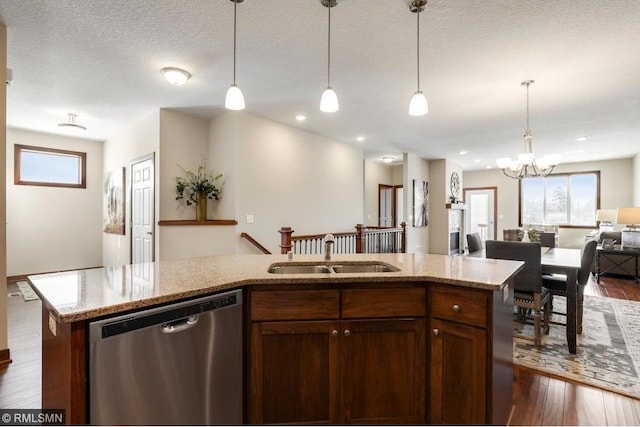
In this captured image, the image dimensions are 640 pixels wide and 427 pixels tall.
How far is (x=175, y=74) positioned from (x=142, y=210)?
246cm

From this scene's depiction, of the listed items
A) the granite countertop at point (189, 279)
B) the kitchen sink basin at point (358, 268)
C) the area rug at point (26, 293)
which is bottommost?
the area rug at point (26, 293)

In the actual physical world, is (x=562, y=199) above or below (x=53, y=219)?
above

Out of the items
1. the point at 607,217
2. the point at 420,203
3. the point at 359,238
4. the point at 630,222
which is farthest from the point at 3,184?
the point at 607,217

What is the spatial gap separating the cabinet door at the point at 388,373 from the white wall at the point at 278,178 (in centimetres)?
305

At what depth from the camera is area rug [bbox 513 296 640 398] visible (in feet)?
8.16

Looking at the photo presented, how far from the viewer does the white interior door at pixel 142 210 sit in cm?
452

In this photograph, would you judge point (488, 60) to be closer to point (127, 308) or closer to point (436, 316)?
point (436, 316)

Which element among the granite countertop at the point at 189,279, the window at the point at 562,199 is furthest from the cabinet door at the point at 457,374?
the window at the point at 562,199

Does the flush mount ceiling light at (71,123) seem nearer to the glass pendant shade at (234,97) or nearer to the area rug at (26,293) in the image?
the area rug at (26,293)

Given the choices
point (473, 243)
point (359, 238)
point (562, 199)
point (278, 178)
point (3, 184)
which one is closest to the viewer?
point (3, 184)

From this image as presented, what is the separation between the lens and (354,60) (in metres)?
2.94

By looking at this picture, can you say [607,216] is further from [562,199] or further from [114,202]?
[114,202]

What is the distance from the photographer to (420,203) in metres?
7.97

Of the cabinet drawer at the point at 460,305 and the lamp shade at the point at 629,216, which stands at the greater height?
the lamp shade at the point at 629,216
